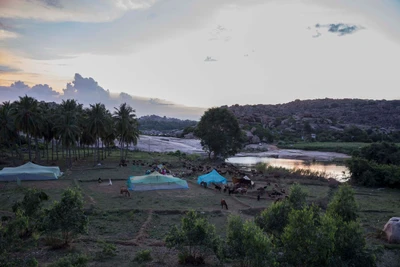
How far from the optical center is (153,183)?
33.3m

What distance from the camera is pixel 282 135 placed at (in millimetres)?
121125

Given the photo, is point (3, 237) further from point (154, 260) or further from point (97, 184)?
point (97, 184)

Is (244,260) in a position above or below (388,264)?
above

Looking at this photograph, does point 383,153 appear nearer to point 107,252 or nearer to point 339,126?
point 107,252

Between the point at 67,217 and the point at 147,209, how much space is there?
10.1m

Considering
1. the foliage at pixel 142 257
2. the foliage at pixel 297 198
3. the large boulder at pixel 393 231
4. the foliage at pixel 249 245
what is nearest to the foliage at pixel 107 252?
the foliage at pixel 142 257

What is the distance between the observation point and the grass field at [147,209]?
1627 cm

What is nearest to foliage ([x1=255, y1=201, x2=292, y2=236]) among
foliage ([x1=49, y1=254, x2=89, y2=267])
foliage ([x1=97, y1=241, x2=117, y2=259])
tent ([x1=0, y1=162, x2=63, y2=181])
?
foliage ([x1=97, y1=241, x2=117, y2=259])

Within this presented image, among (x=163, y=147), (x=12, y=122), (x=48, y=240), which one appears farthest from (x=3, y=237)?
(x=163, y=147)

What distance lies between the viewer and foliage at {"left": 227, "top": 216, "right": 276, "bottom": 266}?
1161 cm

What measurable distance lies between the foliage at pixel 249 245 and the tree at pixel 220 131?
155 ft

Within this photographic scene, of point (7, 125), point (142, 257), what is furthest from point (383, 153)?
point (7, 125)

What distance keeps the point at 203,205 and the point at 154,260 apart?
12.8 meters

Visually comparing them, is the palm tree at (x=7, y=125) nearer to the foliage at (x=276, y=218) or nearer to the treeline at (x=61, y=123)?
the treeline at (x=61, y=123)
